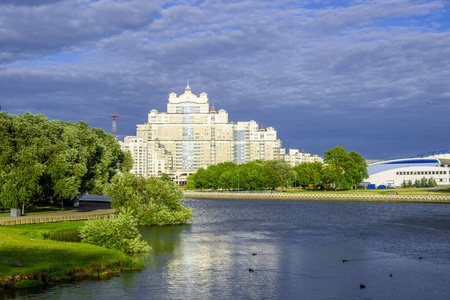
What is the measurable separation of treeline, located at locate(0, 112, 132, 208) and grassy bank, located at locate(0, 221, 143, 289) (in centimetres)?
2091

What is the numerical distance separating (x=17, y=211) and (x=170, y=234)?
813 inches

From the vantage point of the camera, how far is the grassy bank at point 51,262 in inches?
1299

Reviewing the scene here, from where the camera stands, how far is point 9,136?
69.6 metres

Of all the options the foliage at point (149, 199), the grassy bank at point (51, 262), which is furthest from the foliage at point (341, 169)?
the grassy bank at point (51, 262)

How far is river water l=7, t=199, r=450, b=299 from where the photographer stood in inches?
1307

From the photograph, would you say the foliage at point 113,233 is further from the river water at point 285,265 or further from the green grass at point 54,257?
the river water at point 285,265

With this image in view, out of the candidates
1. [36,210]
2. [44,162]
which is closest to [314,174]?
[36,210]

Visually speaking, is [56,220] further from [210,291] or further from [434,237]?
[434,237]

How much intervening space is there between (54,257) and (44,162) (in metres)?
37.8

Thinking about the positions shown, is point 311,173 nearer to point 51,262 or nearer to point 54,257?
point 54,257

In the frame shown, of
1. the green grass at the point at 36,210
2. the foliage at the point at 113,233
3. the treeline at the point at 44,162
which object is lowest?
the foliage at the point at 113,233

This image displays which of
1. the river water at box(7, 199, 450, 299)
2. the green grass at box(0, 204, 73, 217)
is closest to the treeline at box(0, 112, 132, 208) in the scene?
the green grass at box(0, 204, 73, 217)

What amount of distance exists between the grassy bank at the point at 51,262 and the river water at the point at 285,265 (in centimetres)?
154

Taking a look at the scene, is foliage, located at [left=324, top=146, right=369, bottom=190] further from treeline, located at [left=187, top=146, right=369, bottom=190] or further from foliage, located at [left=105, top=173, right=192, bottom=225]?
foliage, located at [left=105, top=173, right=192, bottom=225]
